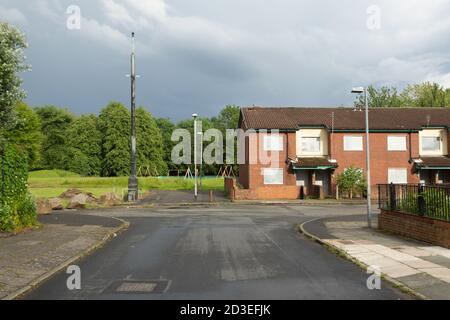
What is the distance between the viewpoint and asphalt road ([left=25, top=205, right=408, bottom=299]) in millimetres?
7992

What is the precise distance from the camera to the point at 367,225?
19.5m

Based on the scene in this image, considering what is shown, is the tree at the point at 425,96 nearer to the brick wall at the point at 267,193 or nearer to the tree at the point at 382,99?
the tree at the point at 382,99

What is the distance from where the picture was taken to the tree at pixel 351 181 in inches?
1588

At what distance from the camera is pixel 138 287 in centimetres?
848

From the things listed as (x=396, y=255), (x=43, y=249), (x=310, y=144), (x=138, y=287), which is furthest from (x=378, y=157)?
(x=138, y=287)

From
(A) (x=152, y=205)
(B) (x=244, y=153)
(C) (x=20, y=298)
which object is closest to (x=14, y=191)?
(C) (x=20, y=298)

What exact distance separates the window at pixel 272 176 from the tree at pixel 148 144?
4837cm

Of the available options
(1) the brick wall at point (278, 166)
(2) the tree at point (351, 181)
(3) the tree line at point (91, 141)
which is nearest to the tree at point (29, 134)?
(3) the tree line at point (91, 141)

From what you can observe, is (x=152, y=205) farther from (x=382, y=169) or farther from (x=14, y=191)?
(x=382, y=169)

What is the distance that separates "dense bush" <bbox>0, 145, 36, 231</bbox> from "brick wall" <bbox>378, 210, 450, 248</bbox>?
44.0 feet

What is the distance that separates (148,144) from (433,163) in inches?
2353

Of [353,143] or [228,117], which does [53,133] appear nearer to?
[228,117]

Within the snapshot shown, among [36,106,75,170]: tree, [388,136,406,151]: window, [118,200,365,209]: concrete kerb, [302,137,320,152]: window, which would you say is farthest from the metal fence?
[36,106,75,170]: tree
